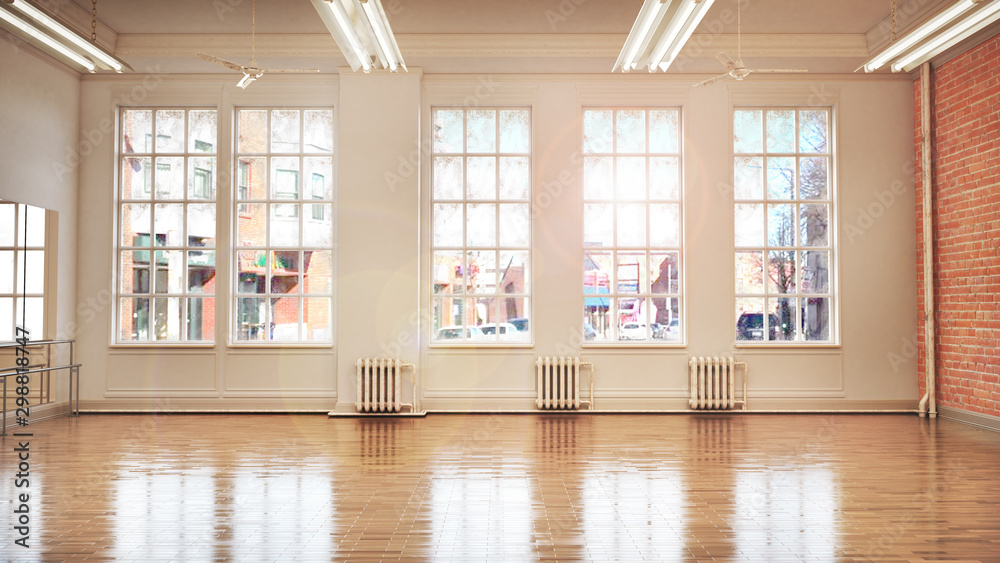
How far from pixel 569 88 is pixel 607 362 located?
3.22 m

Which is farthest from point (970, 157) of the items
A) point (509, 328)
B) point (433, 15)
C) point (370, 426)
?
point (370, 426)

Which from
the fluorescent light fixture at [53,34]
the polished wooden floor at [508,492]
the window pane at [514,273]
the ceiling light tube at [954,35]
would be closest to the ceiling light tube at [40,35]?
the fluorescent light fixture at [53,34]

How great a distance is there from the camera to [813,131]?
7855 millimetres

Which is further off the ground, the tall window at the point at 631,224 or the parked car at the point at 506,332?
the tall window at the point at 631,224

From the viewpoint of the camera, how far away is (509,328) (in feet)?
25.5

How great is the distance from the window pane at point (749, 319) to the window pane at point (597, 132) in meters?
2.38

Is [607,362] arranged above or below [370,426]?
above

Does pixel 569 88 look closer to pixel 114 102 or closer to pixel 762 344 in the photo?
pixel 762 344

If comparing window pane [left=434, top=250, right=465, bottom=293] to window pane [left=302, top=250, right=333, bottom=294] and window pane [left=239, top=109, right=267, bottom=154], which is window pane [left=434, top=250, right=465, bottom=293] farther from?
window pane [left=239, top=109, right=267, bottom=154]

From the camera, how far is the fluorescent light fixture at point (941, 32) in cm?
459

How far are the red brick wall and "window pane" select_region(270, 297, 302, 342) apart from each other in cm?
723

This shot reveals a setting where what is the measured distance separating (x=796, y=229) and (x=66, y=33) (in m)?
7.39

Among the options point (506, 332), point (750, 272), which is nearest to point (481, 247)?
point (506, 332)

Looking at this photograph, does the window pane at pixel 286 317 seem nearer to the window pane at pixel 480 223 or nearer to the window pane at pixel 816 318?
the window pane at pixel 480 223
